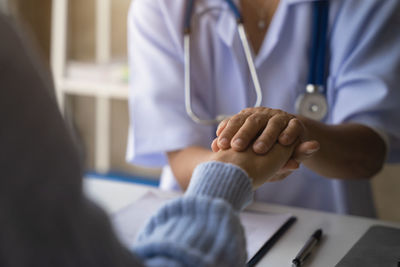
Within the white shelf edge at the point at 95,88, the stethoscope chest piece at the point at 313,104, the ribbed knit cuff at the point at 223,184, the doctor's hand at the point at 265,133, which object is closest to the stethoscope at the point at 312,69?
the stethoscope chest piece at the point at 313,104

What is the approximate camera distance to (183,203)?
1.39ft

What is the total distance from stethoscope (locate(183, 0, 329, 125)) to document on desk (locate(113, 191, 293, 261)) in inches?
8.1

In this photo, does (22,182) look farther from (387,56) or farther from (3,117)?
(387,56)

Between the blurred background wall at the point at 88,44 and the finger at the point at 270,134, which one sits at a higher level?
the finger at the point at 270,134

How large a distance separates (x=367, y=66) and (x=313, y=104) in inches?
4.9

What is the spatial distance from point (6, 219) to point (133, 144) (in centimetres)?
70

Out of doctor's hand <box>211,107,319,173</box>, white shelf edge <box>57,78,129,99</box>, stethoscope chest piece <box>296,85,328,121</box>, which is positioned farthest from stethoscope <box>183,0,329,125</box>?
white shelf edge <box>57,78,129,99</box>

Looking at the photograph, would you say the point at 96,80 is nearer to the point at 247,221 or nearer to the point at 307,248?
the point at 247,221

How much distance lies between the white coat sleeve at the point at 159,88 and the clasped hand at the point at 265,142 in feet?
0.83

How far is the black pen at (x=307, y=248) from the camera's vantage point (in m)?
0.60

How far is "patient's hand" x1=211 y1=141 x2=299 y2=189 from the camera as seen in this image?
562 mm

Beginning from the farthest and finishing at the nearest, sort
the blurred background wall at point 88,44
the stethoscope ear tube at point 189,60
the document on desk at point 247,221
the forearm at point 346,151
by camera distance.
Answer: the blurred background wall at point 88,44 → the stethoscope ear tube at point 189,60 → the forearm at point 346,151 → the document on desk at point 247,221

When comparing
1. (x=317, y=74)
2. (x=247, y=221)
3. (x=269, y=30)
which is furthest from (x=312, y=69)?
(x=247, y=221)

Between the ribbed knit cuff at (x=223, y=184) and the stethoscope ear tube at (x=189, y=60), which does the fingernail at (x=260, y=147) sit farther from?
the stethoscope ear tube at (x=189, y=60)
